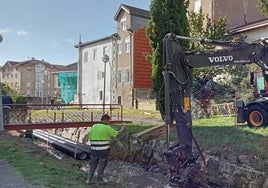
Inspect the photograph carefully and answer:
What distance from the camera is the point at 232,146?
11.8m

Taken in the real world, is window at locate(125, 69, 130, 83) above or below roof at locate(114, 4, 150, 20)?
below

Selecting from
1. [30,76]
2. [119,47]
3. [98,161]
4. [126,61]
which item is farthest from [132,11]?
[30,76]

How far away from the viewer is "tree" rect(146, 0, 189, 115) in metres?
20.0

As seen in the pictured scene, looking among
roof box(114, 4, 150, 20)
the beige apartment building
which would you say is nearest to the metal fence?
roof box(114, 4, 150, 20)

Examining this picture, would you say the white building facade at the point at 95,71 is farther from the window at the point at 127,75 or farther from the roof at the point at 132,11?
the roof at the point at 132,11

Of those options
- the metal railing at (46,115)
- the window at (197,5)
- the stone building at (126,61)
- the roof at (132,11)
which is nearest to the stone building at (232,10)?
the window at (197,5)

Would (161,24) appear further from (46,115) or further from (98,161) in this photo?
(98,161)

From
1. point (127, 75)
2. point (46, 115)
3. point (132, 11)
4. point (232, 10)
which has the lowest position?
point (46, 115)

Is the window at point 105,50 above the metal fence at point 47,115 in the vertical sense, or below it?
above

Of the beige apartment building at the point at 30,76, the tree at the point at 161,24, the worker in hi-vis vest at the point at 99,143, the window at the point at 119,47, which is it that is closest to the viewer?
the worker in hi-vis vest at the point at 99,143

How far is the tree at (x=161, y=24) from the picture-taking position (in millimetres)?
20042

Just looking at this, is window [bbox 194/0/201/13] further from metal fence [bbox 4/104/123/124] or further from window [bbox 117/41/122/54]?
metal fence [bbox 4/104/123/124]

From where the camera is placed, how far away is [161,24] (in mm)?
20375

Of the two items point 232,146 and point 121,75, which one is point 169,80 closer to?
point 232,146
